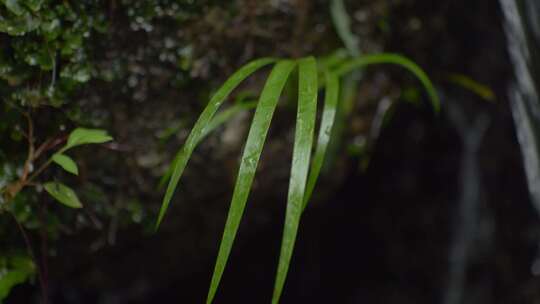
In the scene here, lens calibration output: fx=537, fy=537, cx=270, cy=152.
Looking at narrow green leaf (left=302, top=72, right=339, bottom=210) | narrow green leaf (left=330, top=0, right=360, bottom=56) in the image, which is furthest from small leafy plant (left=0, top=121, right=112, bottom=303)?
narrow green leaf (left=330, top=0, right=360, bottom=56)

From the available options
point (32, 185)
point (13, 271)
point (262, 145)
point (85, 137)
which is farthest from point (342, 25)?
point (13, 271)

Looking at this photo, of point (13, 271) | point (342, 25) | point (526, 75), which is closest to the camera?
point (13, 271)

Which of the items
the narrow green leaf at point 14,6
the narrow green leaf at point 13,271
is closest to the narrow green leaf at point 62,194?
the narrow green leaf at point 13,271

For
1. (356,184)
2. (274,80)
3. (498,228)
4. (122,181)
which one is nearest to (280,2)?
(274,80)

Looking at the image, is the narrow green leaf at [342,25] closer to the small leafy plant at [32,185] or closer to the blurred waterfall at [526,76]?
the blurred waterfall at [526,76]

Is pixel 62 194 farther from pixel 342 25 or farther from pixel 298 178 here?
pixel 342 25

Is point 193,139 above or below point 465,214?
above

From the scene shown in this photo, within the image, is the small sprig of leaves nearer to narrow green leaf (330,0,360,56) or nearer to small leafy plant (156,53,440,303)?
small leafy plant (156,53,440,303)

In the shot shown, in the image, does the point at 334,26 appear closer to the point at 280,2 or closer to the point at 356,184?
the point at 280,2
